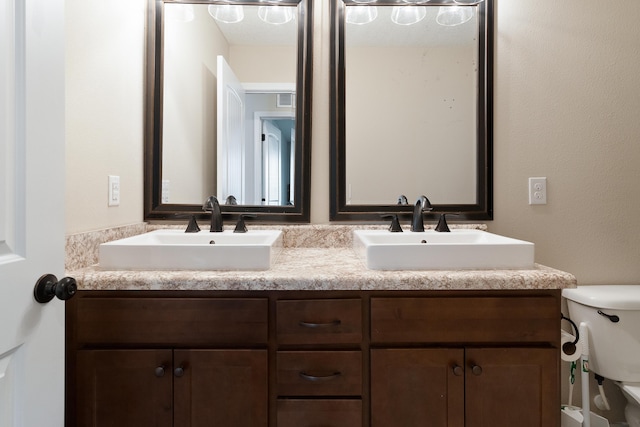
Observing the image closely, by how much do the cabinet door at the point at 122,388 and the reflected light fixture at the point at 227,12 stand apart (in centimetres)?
135

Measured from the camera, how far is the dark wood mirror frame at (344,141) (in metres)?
1.47

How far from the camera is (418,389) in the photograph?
3.03 ft

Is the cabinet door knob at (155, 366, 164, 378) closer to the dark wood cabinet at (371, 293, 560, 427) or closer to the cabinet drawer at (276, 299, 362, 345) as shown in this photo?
the cabinet drawer at (276, 299, 362, 345)

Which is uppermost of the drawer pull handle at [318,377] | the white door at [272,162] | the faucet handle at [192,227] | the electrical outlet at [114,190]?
the white door at [272,162]

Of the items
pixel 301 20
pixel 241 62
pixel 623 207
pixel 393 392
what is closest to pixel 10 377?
pixel 393 392

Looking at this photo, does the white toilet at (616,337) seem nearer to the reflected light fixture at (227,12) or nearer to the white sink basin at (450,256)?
the white sink basin at (450,256)

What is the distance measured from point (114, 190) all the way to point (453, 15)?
1.58 m

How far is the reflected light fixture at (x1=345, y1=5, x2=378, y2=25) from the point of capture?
4.83 feet

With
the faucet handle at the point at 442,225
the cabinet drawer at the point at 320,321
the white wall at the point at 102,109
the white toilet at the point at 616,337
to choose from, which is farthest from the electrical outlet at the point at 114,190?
the white toilet at the point at 616,337

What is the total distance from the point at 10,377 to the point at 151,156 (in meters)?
1.01

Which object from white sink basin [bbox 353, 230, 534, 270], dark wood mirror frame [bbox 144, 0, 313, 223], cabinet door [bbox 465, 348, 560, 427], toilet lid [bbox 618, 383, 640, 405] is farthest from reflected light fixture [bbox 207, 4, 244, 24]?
toilet lid [bbox 618, 383, 640, 405]

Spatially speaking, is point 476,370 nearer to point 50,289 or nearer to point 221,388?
point 221,388

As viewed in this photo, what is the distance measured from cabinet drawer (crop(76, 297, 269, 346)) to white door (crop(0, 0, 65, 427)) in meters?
0.16

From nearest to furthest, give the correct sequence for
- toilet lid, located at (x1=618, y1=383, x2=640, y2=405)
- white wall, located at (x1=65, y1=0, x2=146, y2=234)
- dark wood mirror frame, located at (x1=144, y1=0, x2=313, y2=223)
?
1. white wall, located at (x1=65, y1=0, x2=146, y2=234)
2. toilet lid, located at (x1=618, y1=383, x2=640, y2=405)
3. dark wood mirror frame, located at (x1=144, y1=0, x2=313, y2=223)
